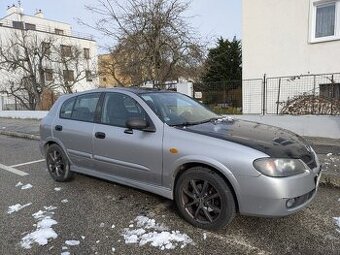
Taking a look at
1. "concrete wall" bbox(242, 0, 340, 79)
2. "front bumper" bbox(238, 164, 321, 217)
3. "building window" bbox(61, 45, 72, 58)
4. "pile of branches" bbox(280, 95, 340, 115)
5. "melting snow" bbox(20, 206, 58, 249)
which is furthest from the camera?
"building window" bbox(61, 45, 72, 58)

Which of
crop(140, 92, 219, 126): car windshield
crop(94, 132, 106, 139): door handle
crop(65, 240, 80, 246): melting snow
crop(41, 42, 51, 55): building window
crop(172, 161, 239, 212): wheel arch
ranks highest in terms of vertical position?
crop(41, 42, 51, 55): building window

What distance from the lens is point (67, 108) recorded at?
5.51 meters

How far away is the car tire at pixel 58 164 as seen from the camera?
5426mm

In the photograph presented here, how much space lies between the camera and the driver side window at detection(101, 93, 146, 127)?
4340mm

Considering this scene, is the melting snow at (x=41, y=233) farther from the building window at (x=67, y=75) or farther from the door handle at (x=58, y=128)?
the building window at (x=67, y=75)

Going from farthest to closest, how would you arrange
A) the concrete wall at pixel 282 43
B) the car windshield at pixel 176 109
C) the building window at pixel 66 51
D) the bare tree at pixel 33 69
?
the building window at pixel 66 51
the bare tree at pixel 33 69
the concrete wall at pixel 282 43
the car windshield at pixel 176 109

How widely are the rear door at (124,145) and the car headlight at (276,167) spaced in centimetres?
124

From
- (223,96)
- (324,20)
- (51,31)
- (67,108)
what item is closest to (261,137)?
(67,108)

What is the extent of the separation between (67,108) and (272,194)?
12.5 feet

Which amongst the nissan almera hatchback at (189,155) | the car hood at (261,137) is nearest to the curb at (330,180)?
the nissan almera hatchback at (189,155)

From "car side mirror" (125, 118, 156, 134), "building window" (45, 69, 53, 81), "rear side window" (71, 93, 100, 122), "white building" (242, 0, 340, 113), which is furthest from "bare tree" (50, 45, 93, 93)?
"car side mirror" (125, 118, 156, 134)

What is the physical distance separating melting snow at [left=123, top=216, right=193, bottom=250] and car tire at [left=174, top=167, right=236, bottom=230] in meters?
0.30

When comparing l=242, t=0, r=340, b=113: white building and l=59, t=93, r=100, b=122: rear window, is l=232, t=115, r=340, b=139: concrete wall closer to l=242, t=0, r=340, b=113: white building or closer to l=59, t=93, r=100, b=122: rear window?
l=242, t=0, r=340, b=113: white building

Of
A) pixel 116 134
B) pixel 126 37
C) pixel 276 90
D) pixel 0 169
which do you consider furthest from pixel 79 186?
pixel 126 37
